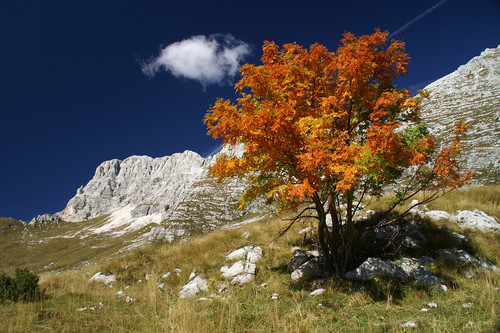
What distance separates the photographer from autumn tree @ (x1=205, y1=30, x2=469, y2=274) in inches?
267

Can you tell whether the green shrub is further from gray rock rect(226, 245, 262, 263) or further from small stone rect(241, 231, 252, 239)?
small stone rect(241, 231, 252, 239)

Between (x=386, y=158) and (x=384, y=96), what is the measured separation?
238 cm

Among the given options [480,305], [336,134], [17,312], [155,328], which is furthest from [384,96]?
[17,312]

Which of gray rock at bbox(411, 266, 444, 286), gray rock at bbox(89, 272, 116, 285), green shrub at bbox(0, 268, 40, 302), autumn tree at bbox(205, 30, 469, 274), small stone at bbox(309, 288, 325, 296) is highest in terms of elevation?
autumn tree at bbox(205, 30, 469, 274)

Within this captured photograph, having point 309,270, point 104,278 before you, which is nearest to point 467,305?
point 309,270

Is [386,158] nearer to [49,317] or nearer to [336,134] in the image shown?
[336,134]

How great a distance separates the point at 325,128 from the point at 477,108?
157316mm

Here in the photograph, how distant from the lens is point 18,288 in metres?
8.68

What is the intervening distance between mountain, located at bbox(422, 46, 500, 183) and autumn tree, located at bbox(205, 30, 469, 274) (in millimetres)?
54321

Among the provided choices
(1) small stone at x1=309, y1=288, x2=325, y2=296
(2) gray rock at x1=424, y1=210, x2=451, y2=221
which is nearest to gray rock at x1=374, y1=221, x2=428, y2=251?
(2) gray rock at x1=424, y1=210, x2=451, y2=221

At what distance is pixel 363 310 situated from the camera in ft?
21.3

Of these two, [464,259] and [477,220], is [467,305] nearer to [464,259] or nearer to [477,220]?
[464,259]

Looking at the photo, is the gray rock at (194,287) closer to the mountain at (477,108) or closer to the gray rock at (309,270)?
the gray rock at (309,270)

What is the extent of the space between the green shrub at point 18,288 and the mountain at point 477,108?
6517 centimetres
